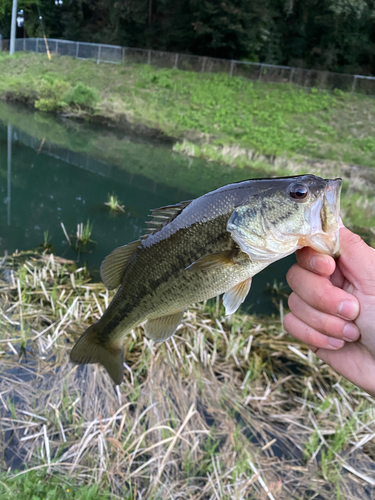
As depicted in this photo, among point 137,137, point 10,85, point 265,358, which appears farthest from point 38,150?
point 265,358

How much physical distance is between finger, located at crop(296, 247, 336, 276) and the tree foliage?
76.3ft

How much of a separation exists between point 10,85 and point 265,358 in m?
20.4

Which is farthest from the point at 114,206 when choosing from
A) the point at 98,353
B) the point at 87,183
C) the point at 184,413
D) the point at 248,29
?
the point at 248,29

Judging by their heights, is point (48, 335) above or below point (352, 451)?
above

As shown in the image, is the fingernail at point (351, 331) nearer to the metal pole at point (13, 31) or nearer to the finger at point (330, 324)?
the finger at point (330, 324)

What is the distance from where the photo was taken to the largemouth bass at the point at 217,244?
1441 mm

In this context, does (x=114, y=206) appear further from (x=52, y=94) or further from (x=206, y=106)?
(x=52, y=94)

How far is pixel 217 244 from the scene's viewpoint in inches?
61.5

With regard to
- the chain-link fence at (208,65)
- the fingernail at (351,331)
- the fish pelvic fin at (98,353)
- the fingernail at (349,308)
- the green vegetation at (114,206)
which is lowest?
the green vegetation at (114,206)

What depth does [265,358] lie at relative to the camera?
13.8 ft

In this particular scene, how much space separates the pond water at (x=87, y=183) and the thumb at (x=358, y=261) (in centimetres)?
411

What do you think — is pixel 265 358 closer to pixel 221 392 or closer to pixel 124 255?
pixel 221 392

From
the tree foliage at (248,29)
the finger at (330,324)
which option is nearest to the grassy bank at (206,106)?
the tree foliage at (248,29)

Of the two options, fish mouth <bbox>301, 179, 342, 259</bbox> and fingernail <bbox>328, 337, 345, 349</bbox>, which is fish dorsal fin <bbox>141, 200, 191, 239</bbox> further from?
fingernail <bbox>328, 337, 345, 349</bbox>
